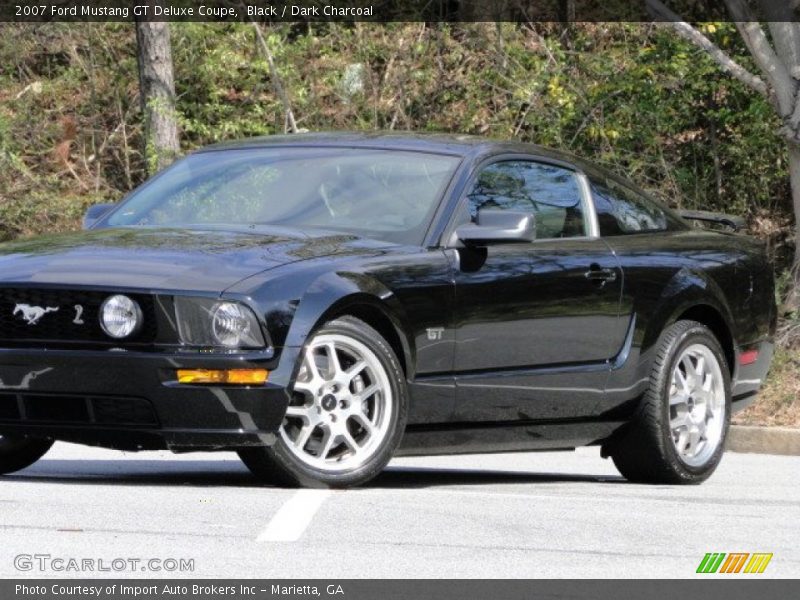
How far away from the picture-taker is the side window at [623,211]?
9008 mm

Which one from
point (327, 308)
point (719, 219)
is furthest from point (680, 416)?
point (327, 308)

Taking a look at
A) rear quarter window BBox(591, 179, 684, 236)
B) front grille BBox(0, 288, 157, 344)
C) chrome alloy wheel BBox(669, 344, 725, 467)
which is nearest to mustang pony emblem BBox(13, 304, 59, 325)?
front grille BBox(0, 288, 157, 344)

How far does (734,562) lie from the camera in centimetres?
589

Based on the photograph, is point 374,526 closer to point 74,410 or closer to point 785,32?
point 74,410

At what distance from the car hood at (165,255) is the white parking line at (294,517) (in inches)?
34.0

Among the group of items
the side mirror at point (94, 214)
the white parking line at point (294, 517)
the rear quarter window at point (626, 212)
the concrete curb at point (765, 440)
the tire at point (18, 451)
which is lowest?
the concrete curb at point (765, 440)

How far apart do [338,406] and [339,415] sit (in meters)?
0.04

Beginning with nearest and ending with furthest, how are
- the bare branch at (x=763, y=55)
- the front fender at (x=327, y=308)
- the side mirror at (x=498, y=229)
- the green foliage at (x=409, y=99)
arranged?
1. the front fender at (x=327, y=308)
2. the side mirror at (x=498, y=229)
3. the bare branch at (x=763, y=55)
4. the green foliage at (x=409, y=99)

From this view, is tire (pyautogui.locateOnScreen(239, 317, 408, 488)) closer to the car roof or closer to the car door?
the car door

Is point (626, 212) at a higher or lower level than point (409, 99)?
higher

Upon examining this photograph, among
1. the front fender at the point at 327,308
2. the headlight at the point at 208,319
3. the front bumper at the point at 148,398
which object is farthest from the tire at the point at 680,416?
the headlight at the point at 208,319

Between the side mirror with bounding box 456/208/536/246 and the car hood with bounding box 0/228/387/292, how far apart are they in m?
0.40

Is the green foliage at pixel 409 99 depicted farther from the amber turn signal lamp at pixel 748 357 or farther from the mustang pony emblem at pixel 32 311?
the mustang pony emblem at pixel 32 311
